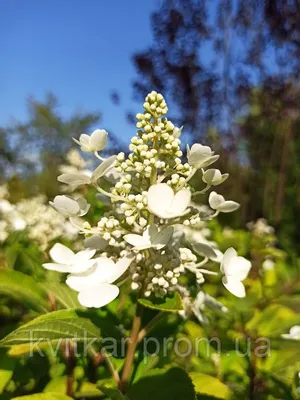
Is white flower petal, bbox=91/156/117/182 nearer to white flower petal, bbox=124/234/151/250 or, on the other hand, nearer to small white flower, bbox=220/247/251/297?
white flower petal, bbox=124/234/151/250

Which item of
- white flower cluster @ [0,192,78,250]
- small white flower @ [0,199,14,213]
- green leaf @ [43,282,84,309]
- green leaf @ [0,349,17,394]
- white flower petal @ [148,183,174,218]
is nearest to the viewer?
white flower petal @ [148,183,174,218]

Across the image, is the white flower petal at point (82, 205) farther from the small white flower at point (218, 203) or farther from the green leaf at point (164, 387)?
the green leaf at point (164, 387)

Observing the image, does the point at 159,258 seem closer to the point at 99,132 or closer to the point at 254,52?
the point at 99,132

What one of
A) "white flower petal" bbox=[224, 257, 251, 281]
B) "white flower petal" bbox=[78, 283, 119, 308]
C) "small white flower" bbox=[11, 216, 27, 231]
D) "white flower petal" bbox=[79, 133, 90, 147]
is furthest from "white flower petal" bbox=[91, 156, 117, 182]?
"small white flower" bbox=[11, 216, 27, 231]

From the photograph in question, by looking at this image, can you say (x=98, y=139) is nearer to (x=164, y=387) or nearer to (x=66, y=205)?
(x=66, y=205)

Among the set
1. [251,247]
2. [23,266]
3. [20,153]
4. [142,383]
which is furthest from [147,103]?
[20,153]

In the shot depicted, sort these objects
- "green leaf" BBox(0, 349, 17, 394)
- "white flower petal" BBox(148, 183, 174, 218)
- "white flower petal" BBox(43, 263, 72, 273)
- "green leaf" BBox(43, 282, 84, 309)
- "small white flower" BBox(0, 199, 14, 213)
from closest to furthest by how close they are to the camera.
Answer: "white flower petal" BBox(148, 183, 174, 218) → "white flower petal" BBox(43, 263, 72, 273) → "green leaf" BBox(0, 349, 17, 394) → "green leaf" BBox(43, 282, 84, 309) → "small white flower" BBox(0, 199, 14, 213)
